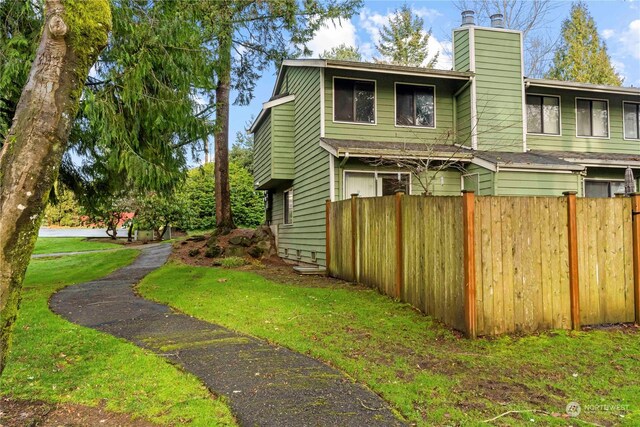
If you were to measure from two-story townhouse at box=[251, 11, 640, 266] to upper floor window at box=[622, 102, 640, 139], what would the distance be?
0.04m

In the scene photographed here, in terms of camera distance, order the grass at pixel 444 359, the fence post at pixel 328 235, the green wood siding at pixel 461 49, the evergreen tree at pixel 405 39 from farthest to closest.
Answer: the evergreen tree at pixel 405 39 < the green wood siding at pixel 461 49 < the fence post at pixel 328 235 < the grass at pixel 444 359

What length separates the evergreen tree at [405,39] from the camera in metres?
34.5

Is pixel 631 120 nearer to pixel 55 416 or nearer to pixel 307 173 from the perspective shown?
pixel 307 173

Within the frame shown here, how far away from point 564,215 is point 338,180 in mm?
6136

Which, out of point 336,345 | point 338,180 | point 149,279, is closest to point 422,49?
point 338,180

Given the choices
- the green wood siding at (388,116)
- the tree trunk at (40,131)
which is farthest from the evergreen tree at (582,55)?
the tree trunk at (40,131)

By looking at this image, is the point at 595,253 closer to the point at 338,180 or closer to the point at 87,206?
the point at 338,180

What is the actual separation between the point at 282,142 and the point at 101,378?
1075 cm

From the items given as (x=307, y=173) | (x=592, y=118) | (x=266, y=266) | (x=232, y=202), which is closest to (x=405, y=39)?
(x=232, y=202)

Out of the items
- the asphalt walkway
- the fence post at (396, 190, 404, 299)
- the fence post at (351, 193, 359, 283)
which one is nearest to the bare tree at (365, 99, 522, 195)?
the fence post at (351, 193, 359, 283)

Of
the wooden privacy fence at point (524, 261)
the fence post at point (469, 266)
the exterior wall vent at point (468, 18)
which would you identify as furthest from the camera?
the exterior wall vent at point (468, 18)

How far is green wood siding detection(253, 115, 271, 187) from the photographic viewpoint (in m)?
14.6

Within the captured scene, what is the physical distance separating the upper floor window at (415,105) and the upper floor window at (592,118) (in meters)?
5.71

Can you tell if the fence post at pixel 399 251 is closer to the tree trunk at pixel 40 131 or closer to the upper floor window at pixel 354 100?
the tree trunk at pixel 40 131
